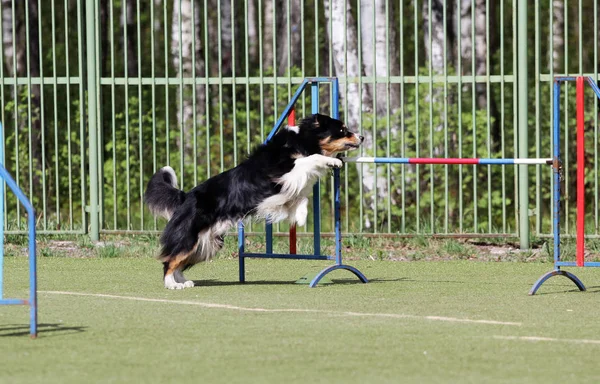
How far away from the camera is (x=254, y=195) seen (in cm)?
867

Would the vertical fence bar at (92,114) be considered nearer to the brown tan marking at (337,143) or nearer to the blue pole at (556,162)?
the brown tan marking at (337,143)

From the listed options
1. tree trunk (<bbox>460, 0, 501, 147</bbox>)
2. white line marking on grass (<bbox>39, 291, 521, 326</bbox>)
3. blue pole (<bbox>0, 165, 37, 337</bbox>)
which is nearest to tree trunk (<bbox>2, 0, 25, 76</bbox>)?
Result: tree trunk (<bbox>460, 0, 501, 147</bbox>)

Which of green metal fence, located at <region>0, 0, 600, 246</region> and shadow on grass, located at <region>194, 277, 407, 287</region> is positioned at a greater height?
green metal fence, located at <region>0, 0, 600, 246</region>

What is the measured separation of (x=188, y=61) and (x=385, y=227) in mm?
7444

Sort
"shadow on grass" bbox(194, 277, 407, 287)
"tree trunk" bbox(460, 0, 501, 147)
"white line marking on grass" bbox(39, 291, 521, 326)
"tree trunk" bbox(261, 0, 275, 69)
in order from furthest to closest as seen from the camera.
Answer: "tree trunk" bbox(261, 0, 275, 69) < "tree trunk" bbox(460, 0, 501, 147) < "shadow on grass" bbox(194, 277, 407, 287) < "white line marking on grass" bbox(39, 291, 521, 326)

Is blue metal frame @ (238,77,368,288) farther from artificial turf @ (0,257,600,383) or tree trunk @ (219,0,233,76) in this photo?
tree trunk @ (219,0,233,76)

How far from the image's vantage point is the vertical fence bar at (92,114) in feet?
39.2

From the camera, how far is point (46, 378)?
5.08 meters

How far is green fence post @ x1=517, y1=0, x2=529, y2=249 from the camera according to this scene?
11.2m

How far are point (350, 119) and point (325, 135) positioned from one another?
5010 millimetres

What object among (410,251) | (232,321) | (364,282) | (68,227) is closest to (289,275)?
(364,282)

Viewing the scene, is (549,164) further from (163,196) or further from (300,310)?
(163,196)

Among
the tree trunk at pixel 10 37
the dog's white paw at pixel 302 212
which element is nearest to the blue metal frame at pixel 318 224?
the dog's white paw at pixel 302 212

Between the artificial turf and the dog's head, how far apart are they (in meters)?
1.03
